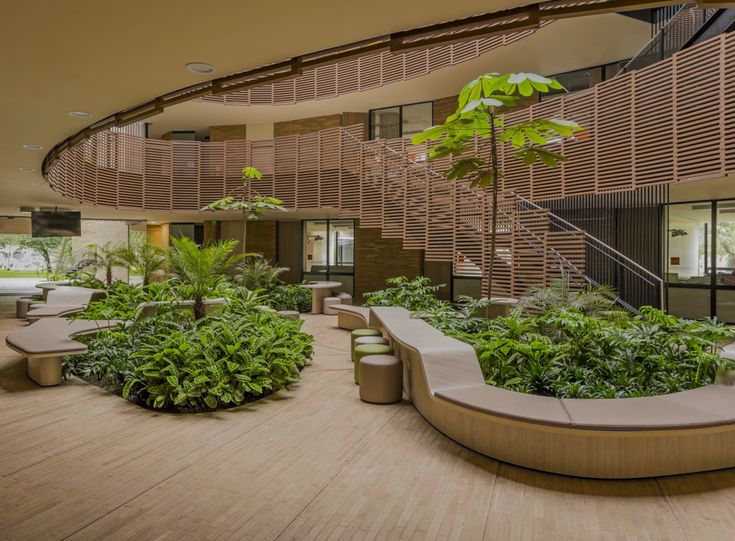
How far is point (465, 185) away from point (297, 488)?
9.72 metres

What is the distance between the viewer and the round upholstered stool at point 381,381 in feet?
19.2

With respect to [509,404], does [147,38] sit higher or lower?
higher

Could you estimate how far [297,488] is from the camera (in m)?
3.72

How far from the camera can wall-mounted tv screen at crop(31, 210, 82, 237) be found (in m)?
16.5

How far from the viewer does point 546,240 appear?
1021cm

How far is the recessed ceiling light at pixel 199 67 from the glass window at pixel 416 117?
13294 millimetres

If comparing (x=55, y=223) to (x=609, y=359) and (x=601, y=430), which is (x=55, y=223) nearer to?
(x=609, y=359)

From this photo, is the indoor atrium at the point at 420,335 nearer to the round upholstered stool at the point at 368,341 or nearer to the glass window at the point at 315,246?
the round upholstered stool at the point at 368,341

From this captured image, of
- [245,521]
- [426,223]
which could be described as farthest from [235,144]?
[245,521]

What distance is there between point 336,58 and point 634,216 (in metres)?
10.3

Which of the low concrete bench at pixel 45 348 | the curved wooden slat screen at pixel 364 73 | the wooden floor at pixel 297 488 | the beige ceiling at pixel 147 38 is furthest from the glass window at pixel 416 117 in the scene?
the wooden floor at pixel 297 488

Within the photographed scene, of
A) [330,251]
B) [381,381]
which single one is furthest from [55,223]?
[381,381]

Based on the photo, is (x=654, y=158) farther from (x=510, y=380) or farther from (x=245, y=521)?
(x=245, y=521)

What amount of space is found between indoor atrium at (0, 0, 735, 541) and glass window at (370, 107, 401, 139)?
4.31 meters
